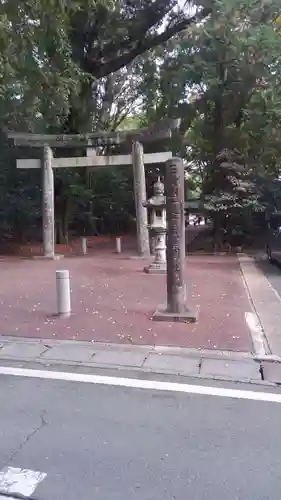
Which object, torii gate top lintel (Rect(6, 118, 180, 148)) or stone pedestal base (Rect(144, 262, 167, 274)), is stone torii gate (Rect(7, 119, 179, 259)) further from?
stone pedestal base (Rect(144, 262, 167, 274))

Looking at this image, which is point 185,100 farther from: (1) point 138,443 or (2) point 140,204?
(1) point 138,443

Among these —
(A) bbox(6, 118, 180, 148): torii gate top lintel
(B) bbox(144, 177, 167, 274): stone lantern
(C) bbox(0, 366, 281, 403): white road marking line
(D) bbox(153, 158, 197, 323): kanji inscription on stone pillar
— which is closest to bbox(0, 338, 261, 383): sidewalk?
(C) bbox(0, 366, 281, 403): white road marking line

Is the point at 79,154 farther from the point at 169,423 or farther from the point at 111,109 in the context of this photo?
the point at 169,423

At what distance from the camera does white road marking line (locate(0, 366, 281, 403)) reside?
4199 millimetres

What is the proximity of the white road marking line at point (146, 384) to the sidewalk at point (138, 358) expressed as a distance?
0.29 metres

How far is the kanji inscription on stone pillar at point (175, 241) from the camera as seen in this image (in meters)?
6.98

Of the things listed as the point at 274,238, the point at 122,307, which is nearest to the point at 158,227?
the point at 274,238

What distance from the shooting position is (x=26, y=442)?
10.8 feet

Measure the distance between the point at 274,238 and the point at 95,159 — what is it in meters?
6.84

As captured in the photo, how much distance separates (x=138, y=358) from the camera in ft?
17.3

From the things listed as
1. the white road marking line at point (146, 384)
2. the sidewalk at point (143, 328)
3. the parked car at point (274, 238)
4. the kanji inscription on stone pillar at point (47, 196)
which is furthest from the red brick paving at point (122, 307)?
the kanji inscription on stone pillar at point (47, 196)

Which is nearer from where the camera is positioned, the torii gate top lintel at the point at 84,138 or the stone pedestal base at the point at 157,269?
the stone pedestal base at the point at 157,269

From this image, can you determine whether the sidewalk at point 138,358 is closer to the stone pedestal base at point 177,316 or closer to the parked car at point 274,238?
the stone pedestal base at point 177,316

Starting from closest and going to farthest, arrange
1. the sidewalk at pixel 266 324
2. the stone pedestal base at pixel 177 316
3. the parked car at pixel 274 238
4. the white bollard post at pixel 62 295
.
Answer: the sidewalk at pixel 266 324 < the stone pedestal base at pixel 177 316 < the white bollard post at pixel 62 295 < the parked car at pixel 274 238
